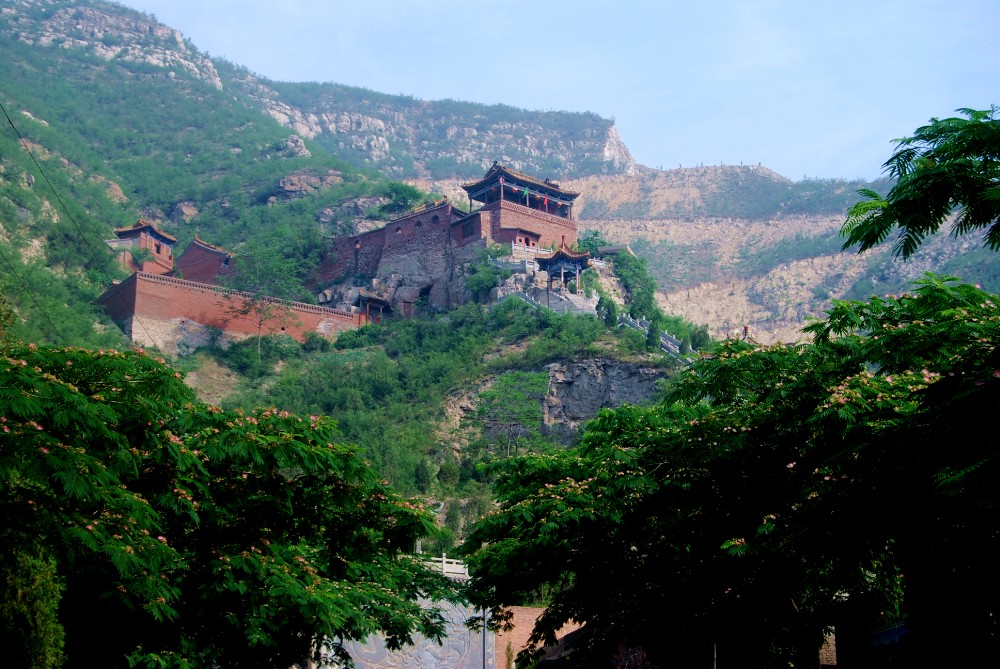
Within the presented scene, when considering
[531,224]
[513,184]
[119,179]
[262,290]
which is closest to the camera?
[262,290]

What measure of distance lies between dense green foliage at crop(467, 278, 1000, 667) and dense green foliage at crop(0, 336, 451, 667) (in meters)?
→ 2.42

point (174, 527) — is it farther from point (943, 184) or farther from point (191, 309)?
point (191, 309)

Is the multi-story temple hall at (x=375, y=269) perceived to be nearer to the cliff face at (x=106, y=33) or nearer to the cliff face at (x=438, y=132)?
the cliff face at (x=106, y=33)

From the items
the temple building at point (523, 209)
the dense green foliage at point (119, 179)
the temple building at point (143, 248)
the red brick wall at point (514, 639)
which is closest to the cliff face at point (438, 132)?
the dense green foliage at point (119, 179)

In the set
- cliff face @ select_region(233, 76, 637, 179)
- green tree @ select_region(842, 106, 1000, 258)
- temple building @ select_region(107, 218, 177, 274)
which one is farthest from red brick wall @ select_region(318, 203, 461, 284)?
cliff face @ select_region(233, 76, 637, 179)

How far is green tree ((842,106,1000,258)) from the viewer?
7.41m

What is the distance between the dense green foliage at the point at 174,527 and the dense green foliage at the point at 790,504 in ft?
7.95

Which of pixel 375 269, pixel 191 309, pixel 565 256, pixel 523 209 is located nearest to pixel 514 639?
pixel 565 256

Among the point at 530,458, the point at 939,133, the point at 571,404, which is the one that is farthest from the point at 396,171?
the point at 939,133

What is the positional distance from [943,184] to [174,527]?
10048 millimetres

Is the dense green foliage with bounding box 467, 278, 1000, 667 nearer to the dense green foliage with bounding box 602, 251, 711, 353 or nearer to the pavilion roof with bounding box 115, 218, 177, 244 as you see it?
the dense green foliage with bounding box 602, 251, 711, 353

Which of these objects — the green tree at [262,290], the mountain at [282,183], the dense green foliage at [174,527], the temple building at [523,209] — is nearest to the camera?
the dense green foliage at [174,527]

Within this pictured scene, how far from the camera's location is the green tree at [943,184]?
741 centimetres

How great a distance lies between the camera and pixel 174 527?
13.9m
